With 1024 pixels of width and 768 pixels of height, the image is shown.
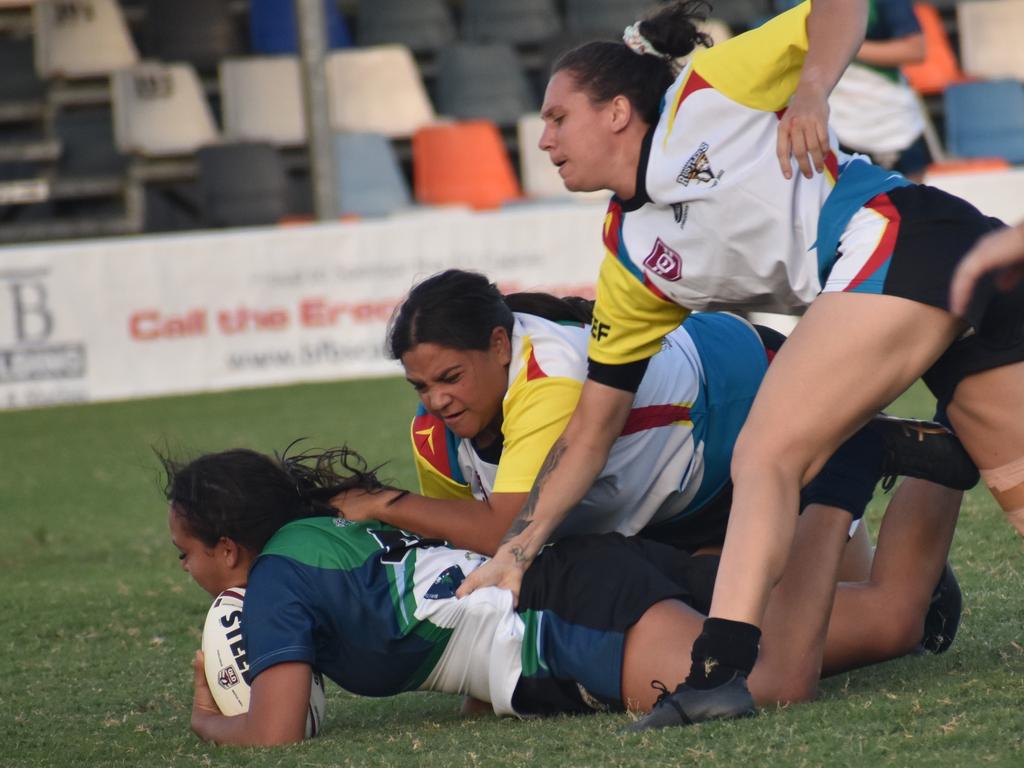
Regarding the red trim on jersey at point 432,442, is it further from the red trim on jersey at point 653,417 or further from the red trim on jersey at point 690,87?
the red trim on jersey at point 690,87

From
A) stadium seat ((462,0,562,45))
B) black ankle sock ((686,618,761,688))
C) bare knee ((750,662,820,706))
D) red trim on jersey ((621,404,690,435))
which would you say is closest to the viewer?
black ankle sock ((686,618,761,688))

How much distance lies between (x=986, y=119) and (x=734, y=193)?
1082cm

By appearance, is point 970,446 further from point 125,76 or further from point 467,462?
point 125,76

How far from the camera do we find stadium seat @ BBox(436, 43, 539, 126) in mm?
14383

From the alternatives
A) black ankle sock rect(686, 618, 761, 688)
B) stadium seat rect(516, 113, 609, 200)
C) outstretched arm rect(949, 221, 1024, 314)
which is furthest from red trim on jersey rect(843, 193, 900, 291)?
stadium seat rect(516, 113, 609, 200)

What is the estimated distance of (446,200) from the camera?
13.4 meters

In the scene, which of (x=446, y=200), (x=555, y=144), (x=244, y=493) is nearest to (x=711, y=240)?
(x=555, y=144)

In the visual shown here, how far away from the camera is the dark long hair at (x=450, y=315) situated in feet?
11.2

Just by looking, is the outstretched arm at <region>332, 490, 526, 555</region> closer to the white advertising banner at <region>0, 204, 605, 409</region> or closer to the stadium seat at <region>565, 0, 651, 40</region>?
the white advertising banner at <region>0, 204, 605, 409</region>

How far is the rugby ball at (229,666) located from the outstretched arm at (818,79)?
1.38 meters

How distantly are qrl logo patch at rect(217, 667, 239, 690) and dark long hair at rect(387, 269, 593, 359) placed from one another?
2.45 feet

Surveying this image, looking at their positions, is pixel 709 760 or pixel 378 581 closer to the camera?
pixel 709 760

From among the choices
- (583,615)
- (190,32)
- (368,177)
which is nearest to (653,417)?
(583,615)

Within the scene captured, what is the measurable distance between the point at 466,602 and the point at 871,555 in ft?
4.07
